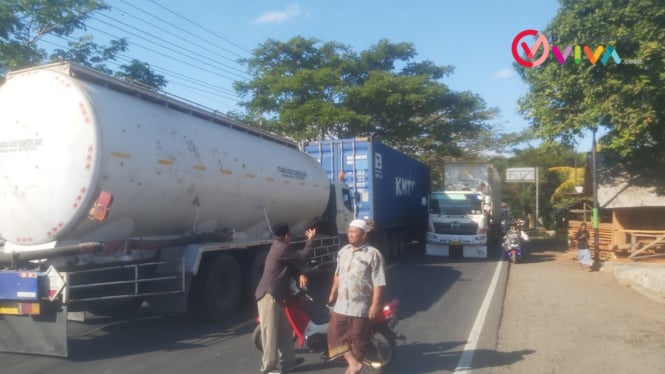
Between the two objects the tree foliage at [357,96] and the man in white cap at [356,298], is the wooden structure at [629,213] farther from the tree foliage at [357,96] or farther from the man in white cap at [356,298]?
the man in white cap at [356,298]

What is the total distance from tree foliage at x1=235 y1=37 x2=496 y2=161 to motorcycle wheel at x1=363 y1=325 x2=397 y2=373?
17.0 metres

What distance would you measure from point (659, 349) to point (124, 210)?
6892mm

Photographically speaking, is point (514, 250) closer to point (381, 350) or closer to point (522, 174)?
point (381, 350)

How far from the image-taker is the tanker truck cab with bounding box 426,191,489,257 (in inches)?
729

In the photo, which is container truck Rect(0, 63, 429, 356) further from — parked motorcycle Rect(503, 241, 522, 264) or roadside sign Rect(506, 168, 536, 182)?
roadside sign Rect(506, 168, 536, 182)

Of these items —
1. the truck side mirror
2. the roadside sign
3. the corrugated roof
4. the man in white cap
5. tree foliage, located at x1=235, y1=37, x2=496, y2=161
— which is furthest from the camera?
the roadside sign

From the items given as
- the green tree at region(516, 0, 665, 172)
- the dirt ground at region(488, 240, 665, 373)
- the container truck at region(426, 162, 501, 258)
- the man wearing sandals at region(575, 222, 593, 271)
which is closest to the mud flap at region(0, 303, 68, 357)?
the dirt ground at region(488, 240, 665, 373)

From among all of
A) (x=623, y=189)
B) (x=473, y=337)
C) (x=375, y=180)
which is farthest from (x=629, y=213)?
(x=473, y=337)

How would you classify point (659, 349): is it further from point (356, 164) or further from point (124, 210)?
point (356, 164)

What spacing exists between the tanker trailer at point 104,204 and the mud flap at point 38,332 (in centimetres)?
1

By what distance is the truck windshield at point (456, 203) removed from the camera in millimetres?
19125

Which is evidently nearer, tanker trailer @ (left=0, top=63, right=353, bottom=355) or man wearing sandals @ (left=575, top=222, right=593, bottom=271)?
tanker trailer @ (left=0, top=63, right=353, bottom=355)

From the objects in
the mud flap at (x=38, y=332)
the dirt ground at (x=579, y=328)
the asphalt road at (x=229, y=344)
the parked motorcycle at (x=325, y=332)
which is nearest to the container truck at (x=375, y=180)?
the dirt ground at (x=579, y=328)

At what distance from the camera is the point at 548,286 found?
490 inches
